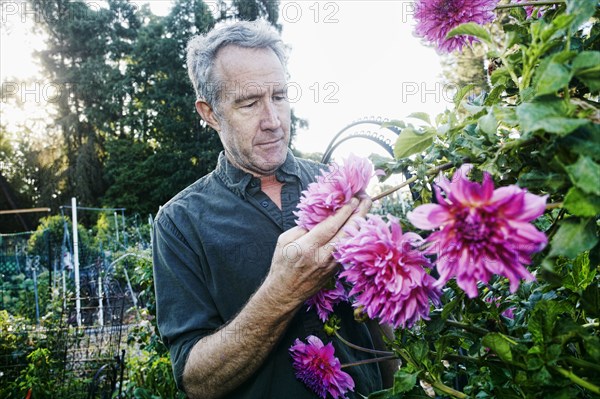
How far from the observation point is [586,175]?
0.45 m

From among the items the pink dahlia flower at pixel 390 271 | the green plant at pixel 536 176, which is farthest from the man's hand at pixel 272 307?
the green plant at pixel 536 176

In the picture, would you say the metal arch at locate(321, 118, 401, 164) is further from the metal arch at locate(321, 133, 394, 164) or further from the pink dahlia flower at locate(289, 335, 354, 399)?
the pink dahlia flower at locate(289, 335, 354, 399)

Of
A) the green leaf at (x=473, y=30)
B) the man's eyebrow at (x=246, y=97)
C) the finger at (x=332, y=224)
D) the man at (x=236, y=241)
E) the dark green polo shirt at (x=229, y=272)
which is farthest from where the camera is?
the man's eyebrow at (x=246, y=97)

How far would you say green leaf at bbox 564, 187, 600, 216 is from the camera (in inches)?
18.3

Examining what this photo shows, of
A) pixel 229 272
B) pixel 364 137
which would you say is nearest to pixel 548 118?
pixel 229 272

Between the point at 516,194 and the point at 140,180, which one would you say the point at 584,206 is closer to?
the point at 516,194

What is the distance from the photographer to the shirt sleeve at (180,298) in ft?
5.08

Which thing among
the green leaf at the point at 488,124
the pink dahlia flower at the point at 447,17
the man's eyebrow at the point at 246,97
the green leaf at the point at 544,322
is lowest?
the green leaf at the point at 544,322

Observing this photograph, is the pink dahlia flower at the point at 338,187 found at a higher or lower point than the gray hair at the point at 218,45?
lower

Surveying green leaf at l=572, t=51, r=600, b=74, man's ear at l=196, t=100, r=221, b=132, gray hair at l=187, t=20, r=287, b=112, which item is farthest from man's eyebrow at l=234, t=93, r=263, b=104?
green leaf at l=572, t=51, r=600, b=74

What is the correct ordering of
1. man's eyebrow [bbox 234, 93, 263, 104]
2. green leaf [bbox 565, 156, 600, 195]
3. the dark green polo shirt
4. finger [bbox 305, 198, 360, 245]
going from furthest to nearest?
1. man's eyebrow [bbox 234, 93, 263, 104]
2. the dark green polo shirt
3. finger [bbox 305, 198, 360, 245]
4. green leaf [bbox 565, 156, 600, 195]

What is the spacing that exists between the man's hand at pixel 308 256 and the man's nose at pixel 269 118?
752mm

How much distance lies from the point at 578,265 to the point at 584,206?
1.19 ft

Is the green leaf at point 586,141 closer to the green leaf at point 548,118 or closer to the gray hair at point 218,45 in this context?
the green leaf at point 548,118
